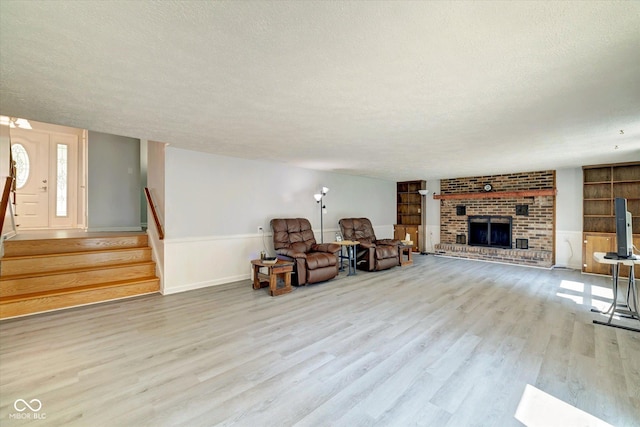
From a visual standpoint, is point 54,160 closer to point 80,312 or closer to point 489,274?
point 80,312

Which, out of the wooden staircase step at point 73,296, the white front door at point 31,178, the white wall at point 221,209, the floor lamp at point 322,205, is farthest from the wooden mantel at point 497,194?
the white front door at point 31,178

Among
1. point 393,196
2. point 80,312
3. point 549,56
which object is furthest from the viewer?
point 393,196

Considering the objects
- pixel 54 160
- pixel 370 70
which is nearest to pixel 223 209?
pixel 370 70

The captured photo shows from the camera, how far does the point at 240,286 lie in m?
4.57

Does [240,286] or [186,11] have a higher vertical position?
[186,11]

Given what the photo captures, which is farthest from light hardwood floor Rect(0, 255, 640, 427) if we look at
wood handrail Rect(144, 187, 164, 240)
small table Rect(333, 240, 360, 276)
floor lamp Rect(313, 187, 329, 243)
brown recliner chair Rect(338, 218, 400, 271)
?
floor lamp Rect(313, 187, 329, 243)

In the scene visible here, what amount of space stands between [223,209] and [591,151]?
19.6 feet

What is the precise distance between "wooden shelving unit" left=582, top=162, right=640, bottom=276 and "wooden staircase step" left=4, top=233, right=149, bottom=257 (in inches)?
330

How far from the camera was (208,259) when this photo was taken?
459 centimetres

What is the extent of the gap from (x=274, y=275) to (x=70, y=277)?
2.66 m

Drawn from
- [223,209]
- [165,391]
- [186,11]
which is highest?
[186,11]

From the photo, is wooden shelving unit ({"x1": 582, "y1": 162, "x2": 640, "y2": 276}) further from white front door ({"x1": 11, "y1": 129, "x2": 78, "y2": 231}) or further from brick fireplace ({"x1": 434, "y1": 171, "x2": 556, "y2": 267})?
white front door ({"x1": 11, "y1": 129, "x2": 78, "y2": 231})

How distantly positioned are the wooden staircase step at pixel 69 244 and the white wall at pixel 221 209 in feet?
2.97

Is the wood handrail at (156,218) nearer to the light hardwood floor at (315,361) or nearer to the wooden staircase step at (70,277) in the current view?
the wooden staircase step at (70,277)
